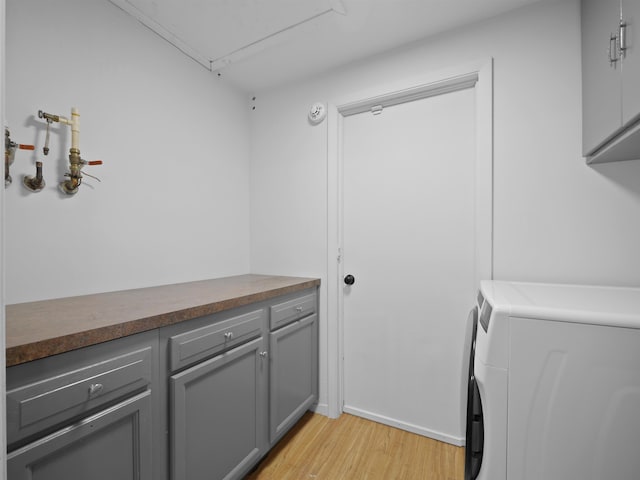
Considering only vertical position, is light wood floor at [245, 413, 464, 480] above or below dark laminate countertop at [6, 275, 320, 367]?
below

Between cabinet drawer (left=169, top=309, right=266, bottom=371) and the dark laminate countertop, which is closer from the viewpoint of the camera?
the dark laminate countertop

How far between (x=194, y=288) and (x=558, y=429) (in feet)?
5.29

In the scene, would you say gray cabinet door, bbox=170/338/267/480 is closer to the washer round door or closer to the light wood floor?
the light wood floor

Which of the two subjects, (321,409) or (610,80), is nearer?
(610,80)

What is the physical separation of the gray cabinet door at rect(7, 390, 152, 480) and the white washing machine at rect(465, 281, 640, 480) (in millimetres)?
1121

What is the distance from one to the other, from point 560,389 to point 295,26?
1997 mm

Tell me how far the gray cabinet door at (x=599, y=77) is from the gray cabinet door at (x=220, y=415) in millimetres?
1706

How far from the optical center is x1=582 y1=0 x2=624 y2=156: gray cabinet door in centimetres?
103

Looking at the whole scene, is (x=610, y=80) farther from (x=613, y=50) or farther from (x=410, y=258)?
(x=410, y=258)

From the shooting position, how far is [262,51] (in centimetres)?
184

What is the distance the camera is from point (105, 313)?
1029 mm

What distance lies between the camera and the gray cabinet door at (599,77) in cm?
103

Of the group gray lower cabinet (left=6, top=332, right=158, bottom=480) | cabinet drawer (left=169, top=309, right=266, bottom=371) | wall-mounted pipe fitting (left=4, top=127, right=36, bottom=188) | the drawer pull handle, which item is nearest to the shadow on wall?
cabinet drawer (left=169, top=309, right=266, bottom=371)

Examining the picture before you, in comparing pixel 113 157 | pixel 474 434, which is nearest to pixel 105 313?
pixel 113 157
